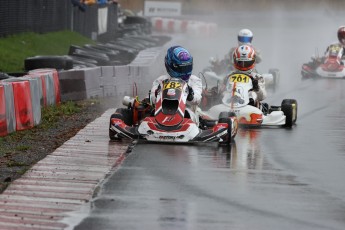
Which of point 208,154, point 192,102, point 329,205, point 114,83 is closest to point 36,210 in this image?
point 329,205

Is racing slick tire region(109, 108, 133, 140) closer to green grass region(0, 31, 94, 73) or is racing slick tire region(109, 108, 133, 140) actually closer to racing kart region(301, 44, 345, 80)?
green grass region(0, 31, 94, 73)

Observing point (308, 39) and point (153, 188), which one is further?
point (308, 39)

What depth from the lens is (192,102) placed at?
1297 cm

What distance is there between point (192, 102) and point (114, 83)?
7.39 m

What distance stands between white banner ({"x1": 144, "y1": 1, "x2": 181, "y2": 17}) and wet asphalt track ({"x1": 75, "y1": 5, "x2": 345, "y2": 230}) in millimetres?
33822

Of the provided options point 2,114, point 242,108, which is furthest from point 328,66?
point 2,114

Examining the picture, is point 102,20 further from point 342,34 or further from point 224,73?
point 224,73

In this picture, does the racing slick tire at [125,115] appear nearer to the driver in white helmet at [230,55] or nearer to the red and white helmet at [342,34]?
the driver in white helmet at [230,55]

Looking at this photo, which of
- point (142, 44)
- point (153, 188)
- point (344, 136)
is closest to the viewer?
point (153, 188)

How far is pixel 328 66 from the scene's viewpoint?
26.1 metres

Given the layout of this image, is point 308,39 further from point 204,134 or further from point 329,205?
point 329,205

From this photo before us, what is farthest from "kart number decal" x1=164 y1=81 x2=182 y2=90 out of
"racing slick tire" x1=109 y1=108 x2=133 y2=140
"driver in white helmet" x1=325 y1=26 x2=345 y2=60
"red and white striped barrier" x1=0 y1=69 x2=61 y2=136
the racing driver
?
"driver in white helmet" x1=325 y1=26 x2=345 y2=60

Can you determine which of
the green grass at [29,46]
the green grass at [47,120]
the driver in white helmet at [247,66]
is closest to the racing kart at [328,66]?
the green grass at [29,46]

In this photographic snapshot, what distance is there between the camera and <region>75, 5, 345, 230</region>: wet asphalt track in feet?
26.2
